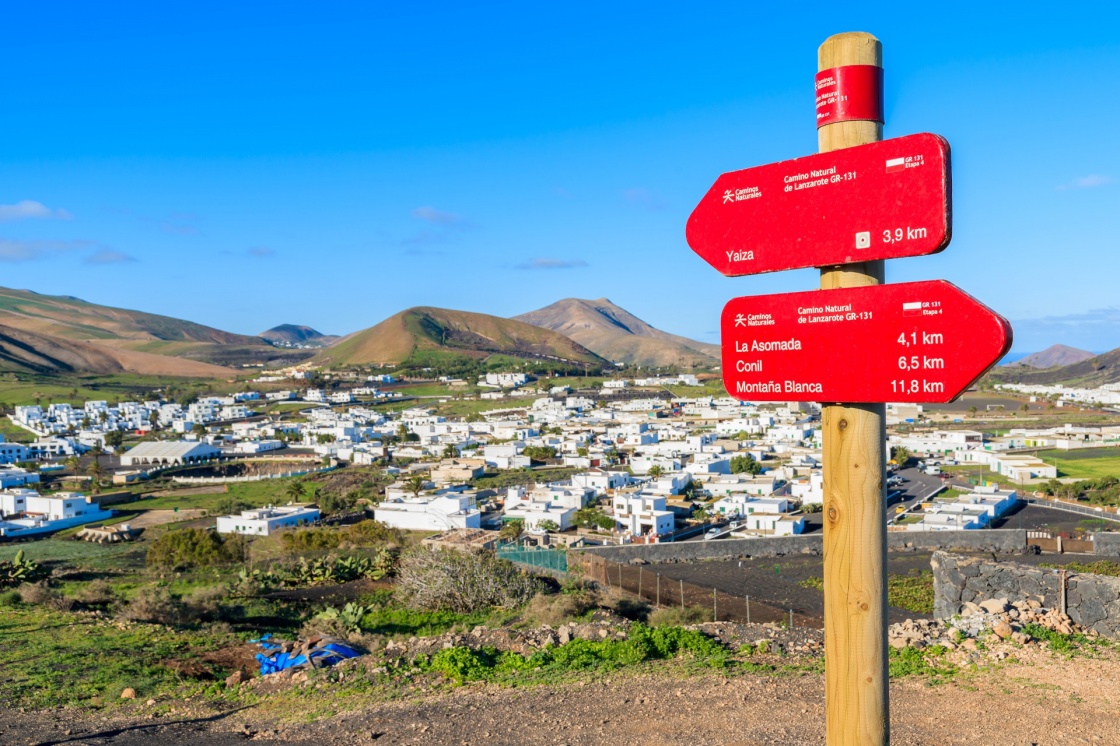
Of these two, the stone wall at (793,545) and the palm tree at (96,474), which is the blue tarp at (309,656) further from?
the palm tree at (96,474)

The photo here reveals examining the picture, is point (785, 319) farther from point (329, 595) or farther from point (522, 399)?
point (522, 399)

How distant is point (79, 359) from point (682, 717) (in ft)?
508

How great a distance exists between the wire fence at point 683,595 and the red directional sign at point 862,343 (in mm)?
12173

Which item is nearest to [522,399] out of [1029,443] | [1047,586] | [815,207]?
[1029,443]

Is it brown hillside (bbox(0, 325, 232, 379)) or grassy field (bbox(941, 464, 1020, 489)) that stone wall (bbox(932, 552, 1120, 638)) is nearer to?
grassy field (bbox(941, 464, 1020, 489))

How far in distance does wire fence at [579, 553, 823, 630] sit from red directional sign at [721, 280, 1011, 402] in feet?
39.9

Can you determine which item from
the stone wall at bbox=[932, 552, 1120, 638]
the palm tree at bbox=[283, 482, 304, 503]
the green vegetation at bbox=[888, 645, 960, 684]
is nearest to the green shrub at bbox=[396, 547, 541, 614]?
the stone wall at bbox=[932, 552, 1120, 638]

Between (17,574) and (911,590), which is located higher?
(17,574)

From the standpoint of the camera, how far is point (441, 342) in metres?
172

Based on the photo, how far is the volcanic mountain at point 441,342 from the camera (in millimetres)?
162125

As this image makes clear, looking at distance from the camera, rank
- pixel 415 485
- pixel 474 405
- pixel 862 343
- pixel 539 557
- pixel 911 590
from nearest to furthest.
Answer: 1. pixel 862 343
2. pixel 911 590
3. pixel 539 557
4. pixel 415 485
5. pixel 474 405

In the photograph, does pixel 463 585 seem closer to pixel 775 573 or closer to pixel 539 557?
pixel 539 557

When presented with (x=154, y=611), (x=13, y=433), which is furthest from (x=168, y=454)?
(x=154, y=611)

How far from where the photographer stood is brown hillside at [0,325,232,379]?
124875mm
